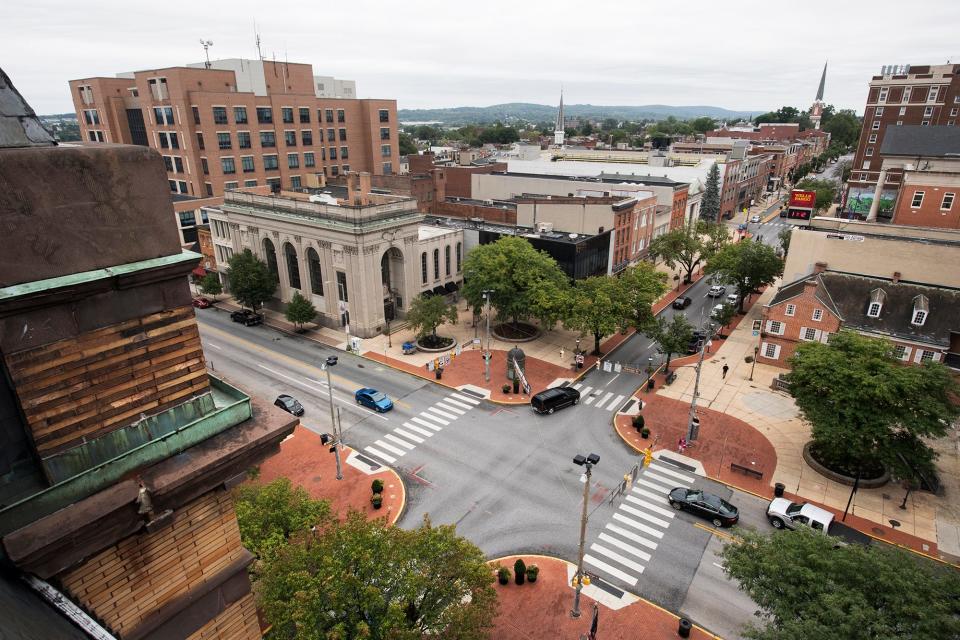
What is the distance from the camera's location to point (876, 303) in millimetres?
41125

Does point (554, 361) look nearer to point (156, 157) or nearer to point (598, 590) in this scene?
point (598, 590)

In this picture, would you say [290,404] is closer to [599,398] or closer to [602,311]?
[599,398]

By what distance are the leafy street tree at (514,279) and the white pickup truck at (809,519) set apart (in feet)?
75.3

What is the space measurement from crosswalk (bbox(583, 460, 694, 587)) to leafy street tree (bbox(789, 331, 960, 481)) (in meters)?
8.50

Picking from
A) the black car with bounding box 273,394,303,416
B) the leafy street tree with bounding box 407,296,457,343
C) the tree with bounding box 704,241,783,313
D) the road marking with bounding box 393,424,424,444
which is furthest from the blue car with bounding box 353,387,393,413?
the tree with bounding box 704,241,783,313

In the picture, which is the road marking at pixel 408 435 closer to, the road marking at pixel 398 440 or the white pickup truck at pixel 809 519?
the road marking at pixel 398 440

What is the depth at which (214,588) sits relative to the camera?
25.7 feet

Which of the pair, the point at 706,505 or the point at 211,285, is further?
the point at 211,285

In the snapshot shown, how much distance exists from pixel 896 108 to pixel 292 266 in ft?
380

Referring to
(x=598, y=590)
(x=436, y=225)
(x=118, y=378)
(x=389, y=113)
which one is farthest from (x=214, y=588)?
(x=389, y=113)

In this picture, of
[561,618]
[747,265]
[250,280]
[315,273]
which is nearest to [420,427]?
[561,618]

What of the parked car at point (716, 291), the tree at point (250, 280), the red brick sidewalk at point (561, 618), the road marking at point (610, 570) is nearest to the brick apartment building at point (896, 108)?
the parked car at point (716, 291)

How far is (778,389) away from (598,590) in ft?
88.0

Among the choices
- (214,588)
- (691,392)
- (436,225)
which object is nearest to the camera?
(214,588)
